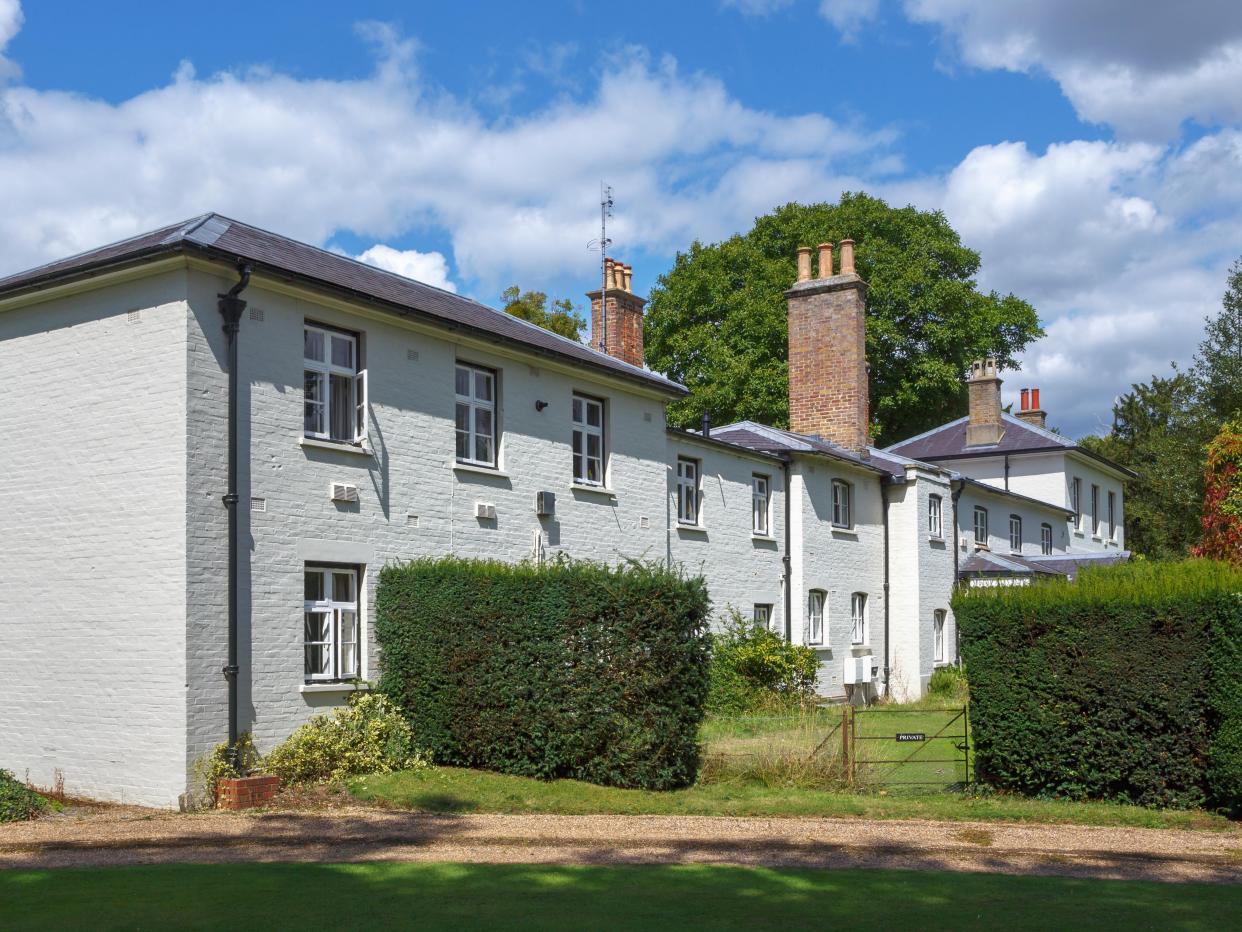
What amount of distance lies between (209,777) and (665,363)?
3525cm

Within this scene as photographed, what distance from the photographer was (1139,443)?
6159 centimetres

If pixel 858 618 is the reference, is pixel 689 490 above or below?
above

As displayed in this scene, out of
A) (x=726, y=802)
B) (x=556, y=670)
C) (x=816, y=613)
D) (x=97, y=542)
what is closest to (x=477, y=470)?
(x=556, y=670)

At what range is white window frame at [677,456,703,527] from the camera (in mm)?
24812

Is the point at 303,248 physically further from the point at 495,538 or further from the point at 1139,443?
the point at 1139,443

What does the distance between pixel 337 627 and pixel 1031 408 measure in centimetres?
3787

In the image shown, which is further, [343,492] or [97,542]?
[343,492]

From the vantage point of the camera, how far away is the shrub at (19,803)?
1287cm

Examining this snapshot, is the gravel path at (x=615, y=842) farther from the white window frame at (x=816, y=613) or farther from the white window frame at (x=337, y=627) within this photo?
the white window frame at (x=816, y=613)

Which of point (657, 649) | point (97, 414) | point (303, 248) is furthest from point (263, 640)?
point (303, 248)

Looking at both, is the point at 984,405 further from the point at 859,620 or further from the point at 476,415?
the point at 476,415

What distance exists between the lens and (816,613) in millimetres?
28906

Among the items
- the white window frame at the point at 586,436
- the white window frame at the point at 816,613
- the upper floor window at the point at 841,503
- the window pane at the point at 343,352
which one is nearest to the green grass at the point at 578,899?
the window pane at the point at 343,352

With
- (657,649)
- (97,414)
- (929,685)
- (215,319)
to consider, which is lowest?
(929,685)
